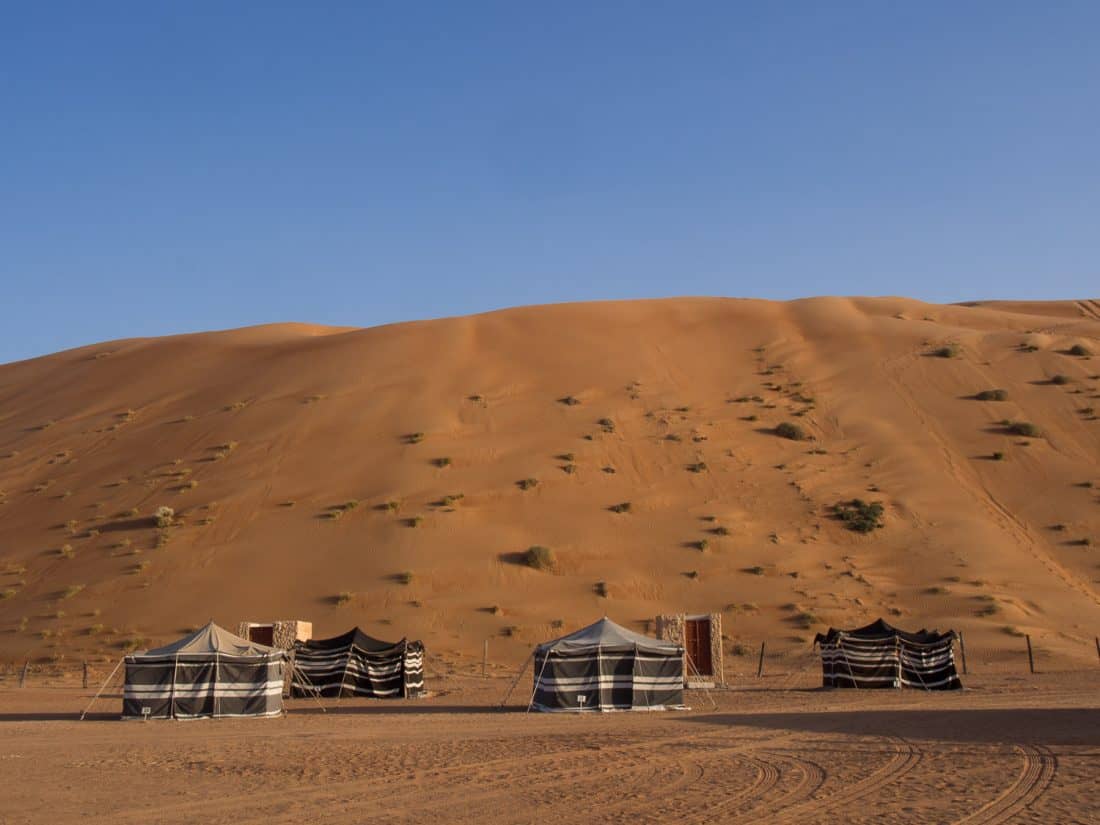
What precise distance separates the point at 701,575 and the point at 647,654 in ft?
48.9

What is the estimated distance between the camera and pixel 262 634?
100ft

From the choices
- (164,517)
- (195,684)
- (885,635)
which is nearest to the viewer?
(195,684)

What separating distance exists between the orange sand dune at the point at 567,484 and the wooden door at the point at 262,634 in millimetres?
4510

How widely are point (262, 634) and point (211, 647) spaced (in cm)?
841

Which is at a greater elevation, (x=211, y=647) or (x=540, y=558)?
(x=540, y=558)

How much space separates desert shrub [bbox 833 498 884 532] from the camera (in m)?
39.6

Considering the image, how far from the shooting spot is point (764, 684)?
28219mm

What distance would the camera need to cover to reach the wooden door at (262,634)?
3042cm

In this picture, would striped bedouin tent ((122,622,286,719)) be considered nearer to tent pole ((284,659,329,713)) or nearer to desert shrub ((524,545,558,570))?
tent pole ((284,659,329,713))

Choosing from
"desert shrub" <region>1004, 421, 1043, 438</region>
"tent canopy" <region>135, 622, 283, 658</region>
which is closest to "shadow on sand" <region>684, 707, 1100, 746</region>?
"tent canopy" <region>135, 622, 283, 658</region>

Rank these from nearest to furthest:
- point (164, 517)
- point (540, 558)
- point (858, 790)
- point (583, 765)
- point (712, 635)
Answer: point (858, 790), point (583, 765), point (712, 635), point (540, 558), point (164, 517)

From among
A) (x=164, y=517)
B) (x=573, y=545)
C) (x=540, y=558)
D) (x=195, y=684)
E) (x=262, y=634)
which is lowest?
(x=195, y=684)

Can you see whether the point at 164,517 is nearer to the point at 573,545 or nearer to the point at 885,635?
the point at 573,545

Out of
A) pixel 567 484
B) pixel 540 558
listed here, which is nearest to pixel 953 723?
pixel 540 558
